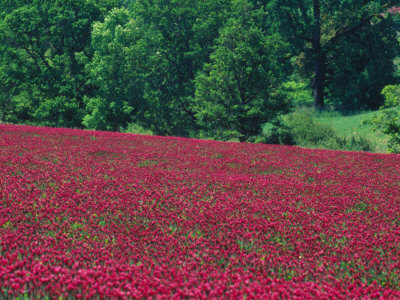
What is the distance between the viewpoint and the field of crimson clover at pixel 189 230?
4.50m

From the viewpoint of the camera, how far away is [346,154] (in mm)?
16484

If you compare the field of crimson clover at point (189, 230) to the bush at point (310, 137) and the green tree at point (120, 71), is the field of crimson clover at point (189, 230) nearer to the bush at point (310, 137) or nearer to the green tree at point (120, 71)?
the bush at point (310, 137)

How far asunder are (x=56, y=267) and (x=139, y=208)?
2.86 m

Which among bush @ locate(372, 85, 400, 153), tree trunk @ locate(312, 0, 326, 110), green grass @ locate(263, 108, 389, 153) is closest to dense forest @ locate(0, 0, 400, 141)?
tree trunk @ locate(312, 0, 326, 110)

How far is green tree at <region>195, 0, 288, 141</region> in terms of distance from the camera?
84.7ft

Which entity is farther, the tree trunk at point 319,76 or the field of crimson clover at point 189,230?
the tree trunk at point 319,76

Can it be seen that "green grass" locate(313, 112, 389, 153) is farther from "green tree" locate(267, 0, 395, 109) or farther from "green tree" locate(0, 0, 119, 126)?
"green tree" locate(0, 0, 119, 126)

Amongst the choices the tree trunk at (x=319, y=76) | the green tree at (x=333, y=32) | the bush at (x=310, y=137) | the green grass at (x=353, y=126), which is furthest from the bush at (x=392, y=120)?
the tree trunk at (x=319, y=76)

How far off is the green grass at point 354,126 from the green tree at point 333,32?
11.5ft

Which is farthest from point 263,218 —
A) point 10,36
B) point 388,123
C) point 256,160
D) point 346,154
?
point 10,36

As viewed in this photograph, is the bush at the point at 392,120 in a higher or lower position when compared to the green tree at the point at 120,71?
lower

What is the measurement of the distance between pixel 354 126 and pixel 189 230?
31.4 meters

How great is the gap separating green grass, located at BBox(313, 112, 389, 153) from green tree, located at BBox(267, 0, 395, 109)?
11.5 feet

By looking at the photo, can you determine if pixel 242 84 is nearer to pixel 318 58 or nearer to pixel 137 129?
pixel 137 129
